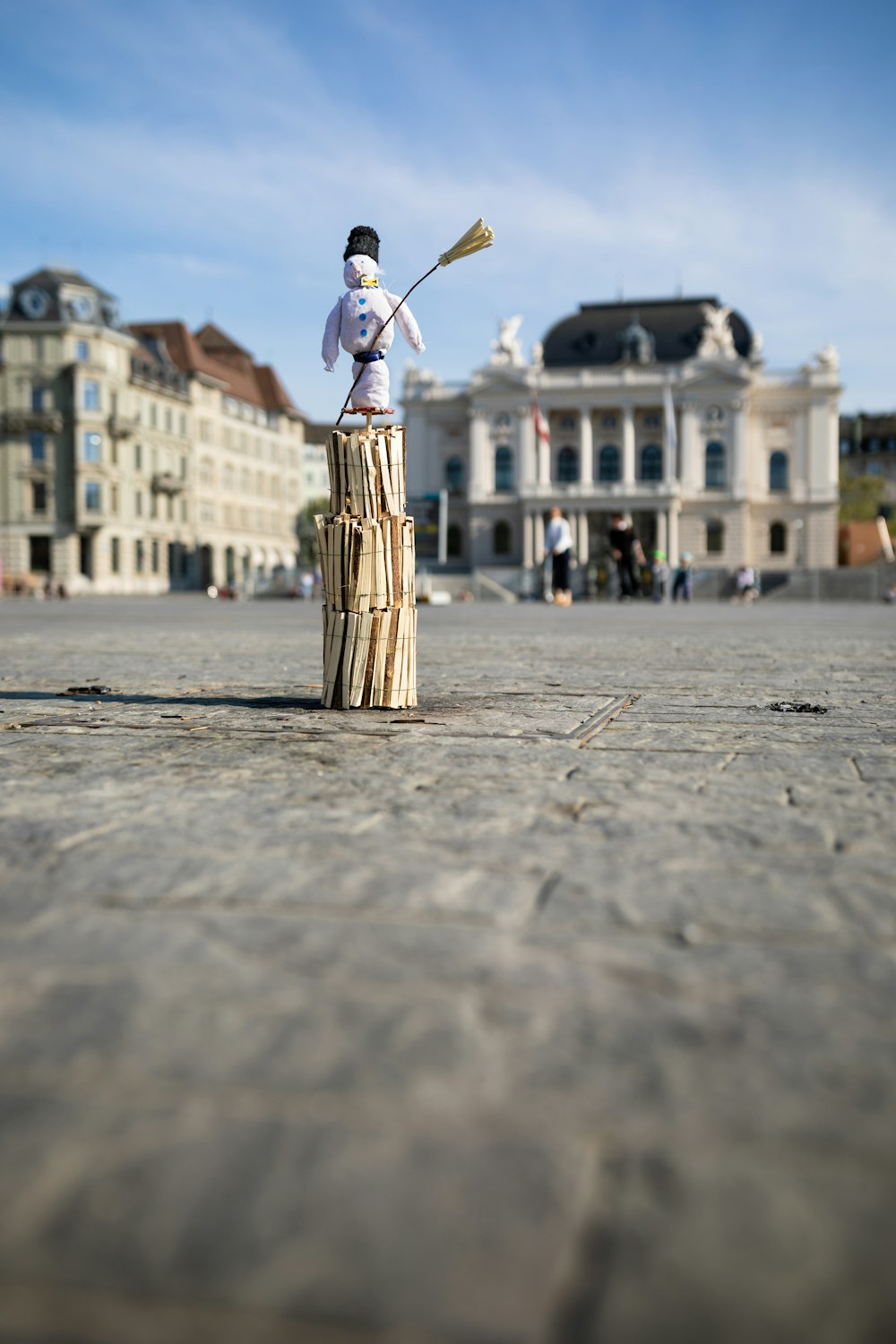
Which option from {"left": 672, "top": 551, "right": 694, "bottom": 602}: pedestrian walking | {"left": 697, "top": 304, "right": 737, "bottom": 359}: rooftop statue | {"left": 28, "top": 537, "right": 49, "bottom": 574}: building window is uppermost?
{"left": 697, "top": 304, "right": 737, "bottom": 359}: rooftop statue

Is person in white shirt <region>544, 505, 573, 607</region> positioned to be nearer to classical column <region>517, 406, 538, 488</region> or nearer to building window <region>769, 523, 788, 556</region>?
classical column <region>517, 406, 538, 488</region>

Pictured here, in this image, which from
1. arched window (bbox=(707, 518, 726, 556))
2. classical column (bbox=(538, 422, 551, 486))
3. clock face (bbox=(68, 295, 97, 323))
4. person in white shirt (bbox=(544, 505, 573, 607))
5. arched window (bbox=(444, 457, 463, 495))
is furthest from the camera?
arched window (bbox=(444, 457, 463, 495))

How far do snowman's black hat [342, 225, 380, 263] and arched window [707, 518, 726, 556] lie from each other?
69505mm

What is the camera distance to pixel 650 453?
7481 cm

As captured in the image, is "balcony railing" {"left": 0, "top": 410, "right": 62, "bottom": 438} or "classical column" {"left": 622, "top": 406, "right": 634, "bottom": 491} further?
"classical column" {"left": 622, "top": 406, "right": 634, "bottom": 491}

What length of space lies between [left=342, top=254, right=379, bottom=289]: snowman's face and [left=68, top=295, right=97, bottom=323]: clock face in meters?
58.3

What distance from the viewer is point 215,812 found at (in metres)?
2.76

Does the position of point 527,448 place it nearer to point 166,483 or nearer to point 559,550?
point 166,483

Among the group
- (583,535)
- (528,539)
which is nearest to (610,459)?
(583,535)

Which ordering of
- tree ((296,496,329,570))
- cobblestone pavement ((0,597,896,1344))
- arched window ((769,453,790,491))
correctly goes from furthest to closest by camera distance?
tree ((296,496,329,570)) → arched window ((769,453,790,491)) → cobblestone pavement ((0,597,896,1344))

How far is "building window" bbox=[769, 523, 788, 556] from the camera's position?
7338 centimetres

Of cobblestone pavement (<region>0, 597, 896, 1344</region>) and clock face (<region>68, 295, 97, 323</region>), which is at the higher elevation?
clock face (<region>68, 295, 97, 323</region>)

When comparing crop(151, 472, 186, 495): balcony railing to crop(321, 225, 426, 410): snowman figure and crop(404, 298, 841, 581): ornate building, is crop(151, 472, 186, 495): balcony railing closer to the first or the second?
crop(404, 298, 841, 581): ornate building

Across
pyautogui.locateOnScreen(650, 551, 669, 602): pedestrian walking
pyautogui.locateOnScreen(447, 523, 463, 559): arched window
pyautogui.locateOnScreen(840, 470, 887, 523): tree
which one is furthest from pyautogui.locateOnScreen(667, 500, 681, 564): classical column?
pyautogui.locateOnScreen(650, 551, 669, 602): pedestrian walking
